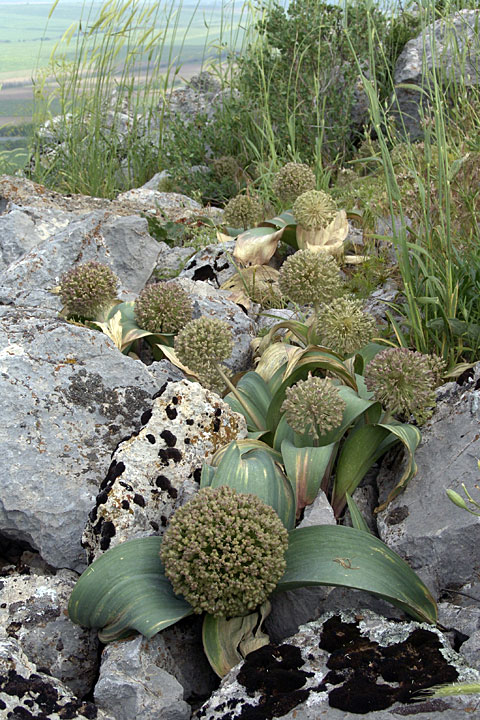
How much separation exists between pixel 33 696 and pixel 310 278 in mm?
2303

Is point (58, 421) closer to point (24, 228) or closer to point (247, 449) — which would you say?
point (247, 449)

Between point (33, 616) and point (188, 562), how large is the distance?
2.33ft

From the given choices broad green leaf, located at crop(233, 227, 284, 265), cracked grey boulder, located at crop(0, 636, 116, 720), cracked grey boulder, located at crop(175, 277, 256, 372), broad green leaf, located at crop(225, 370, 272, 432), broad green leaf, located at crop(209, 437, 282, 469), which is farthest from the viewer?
broad green leaf, located at crop(233, 227, 284, 265)

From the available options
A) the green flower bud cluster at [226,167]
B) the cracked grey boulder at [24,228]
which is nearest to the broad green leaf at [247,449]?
the cracked grey boulder at [24,228]

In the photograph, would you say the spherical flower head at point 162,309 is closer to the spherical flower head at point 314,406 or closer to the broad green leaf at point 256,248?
the broad green leaf at point 256,248

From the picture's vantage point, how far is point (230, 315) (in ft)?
14.0

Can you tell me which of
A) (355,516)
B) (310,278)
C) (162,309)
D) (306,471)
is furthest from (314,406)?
(162,309)

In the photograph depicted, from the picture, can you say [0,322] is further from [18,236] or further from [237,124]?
[237,124]

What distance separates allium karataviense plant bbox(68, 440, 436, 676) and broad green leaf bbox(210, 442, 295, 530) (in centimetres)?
13

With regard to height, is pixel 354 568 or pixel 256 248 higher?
pixel 256 248

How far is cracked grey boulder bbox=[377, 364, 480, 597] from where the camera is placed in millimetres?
2635

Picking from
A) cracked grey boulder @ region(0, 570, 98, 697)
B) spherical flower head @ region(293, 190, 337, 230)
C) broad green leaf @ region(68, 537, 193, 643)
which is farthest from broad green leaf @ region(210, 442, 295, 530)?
spherical flower head @ region(293, 190, 337, 230)

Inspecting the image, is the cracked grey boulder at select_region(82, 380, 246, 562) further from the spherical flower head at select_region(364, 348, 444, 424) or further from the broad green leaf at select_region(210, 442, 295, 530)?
the spherical flower head at select_region(364, 348, 444, 424)

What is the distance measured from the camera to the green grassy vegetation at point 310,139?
3.63 m
